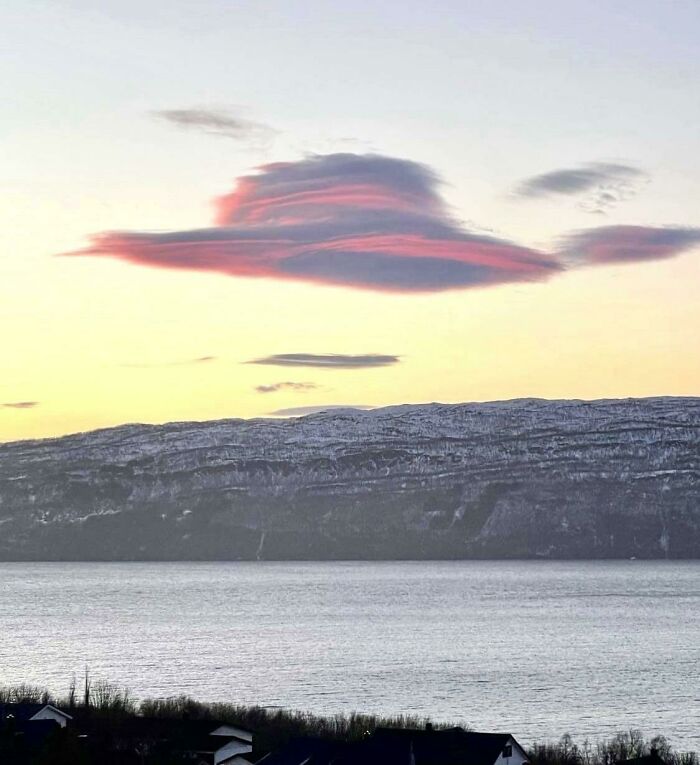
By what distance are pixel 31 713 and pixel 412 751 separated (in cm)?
2131

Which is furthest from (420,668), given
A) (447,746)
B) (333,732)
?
(447,746)

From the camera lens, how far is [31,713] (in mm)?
73250

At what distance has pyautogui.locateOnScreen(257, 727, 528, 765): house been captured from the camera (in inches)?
2411

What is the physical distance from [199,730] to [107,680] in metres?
62.0

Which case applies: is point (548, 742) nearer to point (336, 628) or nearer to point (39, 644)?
point (39, 644)

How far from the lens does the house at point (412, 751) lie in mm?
61250

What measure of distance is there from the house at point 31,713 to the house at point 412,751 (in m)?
13.9

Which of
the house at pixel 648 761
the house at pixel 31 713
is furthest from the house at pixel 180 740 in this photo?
the house at pixel 648 761

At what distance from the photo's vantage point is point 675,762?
71562 mm

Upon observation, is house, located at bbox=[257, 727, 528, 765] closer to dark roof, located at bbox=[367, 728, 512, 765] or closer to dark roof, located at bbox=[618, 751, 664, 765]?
dark roof, located at bbox=[367, 728, 512, 765]

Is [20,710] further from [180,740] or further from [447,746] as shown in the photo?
[447,746]

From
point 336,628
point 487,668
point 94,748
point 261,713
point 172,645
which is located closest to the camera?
point 94,748

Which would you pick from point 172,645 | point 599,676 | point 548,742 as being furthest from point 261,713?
point 172,645

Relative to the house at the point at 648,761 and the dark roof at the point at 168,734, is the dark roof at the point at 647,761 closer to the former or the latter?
the house at the point at 648,761
